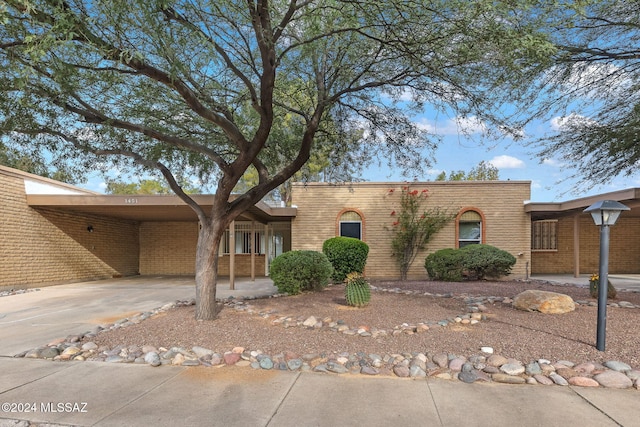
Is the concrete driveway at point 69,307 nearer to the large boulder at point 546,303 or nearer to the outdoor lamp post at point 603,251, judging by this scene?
the large boulder at point 546,303

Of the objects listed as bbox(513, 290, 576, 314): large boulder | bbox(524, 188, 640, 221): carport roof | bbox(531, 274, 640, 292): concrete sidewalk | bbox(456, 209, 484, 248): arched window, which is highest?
bbox(524, 188, 640, 221): carport roof

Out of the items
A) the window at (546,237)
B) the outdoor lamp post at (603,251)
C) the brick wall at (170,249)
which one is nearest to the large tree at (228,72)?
the outdoor lamp post at (603,251)

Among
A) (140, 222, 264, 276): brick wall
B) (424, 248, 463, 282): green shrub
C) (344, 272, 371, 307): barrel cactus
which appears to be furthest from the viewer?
(140, 222, 264, 276): brick wall

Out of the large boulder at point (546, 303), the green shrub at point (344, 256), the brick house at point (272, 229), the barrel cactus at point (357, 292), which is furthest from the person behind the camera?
the brick house at point (272, 229)

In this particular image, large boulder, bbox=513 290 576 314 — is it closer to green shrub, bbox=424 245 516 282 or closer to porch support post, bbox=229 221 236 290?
green shrub, bbox=424 245 516 282

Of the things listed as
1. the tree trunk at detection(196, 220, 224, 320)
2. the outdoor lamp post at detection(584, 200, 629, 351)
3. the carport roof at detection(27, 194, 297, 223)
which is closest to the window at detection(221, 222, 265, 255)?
the carport roof at detection(27, 194, 297, 223)

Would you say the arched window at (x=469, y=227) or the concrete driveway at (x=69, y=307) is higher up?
the arched window at (x=469, y=227)

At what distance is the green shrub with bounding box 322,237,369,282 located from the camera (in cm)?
1175

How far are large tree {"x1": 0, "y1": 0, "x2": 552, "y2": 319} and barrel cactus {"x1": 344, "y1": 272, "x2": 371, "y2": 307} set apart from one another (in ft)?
8.27

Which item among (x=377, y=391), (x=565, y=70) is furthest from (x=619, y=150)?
(x=377, y=391)

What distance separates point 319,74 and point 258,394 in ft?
19.2

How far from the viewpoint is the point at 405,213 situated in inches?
582

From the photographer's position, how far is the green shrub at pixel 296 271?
9.20 metres

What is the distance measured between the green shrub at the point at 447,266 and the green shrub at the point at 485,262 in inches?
8.8
